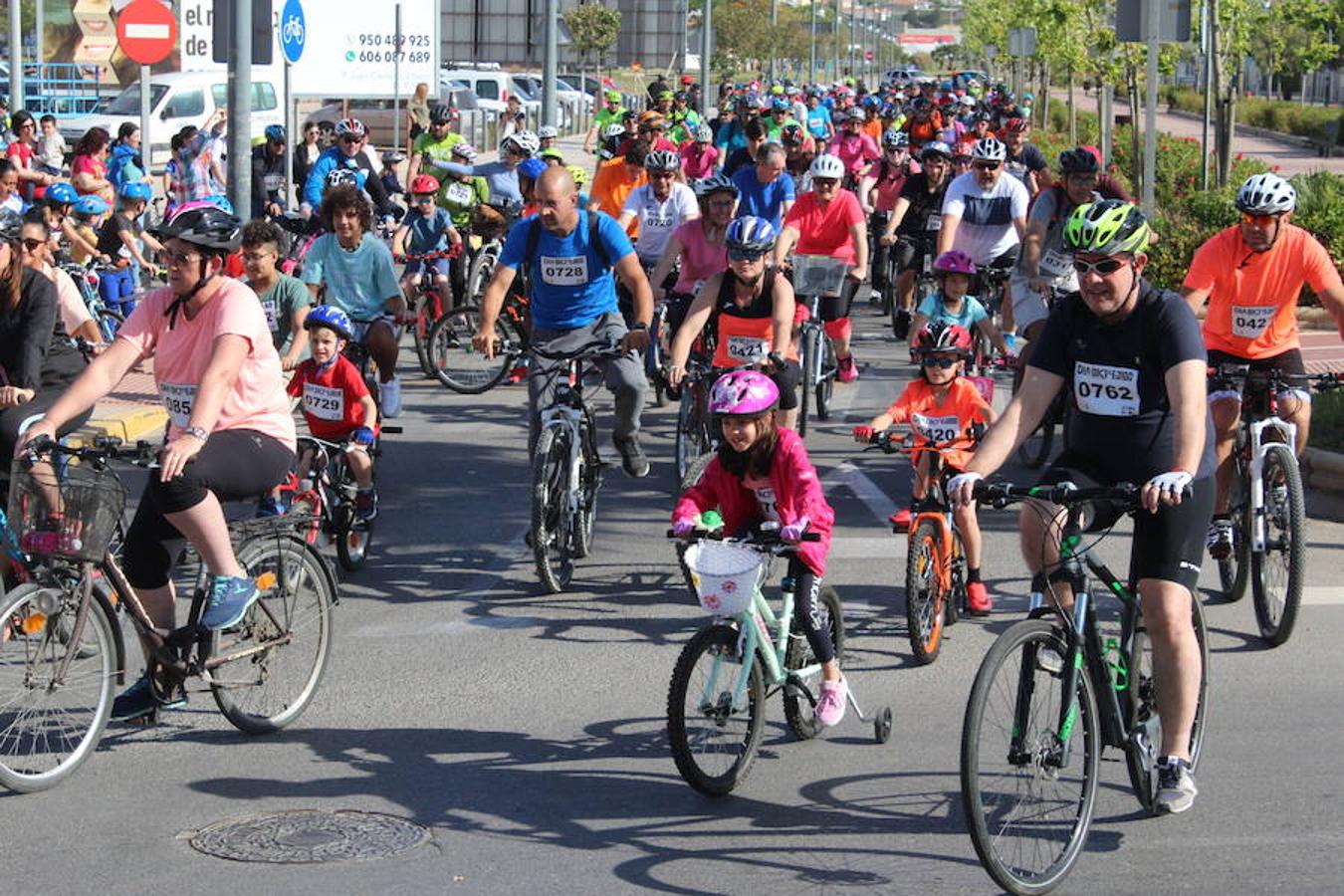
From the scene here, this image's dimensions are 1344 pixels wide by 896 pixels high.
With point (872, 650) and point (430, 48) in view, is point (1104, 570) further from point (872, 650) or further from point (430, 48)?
point (430, 48)

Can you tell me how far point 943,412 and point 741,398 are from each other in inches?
102

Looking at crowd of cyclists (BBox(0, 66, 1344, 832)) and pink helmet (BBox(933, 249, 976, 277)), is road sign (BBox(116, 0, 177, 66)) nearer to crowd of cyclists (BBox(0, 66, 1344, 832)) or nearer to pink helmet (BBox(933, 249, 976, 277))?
crowd of cyclists (BBox(0, 66, 1344, 832))

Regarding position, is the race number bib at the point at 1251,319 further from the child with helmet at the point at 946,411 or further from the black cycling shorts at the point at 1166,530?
the black cycling shorts at the point at 1166,530

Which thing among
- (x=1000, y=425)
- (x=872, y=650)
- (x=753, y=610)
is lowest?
(x=872, y=650)

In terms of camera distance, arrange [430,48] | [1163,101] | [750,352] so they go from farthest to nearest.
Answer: [1163,101]
[430,48]
[750,352]

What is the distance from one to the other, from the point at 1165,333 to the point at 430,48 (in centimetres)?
2911

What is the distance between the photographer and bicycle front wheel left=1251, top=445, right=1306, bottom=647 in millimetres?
8812

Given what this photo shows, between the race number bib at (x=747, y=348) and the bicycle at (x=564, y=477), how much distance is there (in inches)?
28.8

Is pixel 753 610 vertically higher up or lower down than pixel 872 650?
higher up

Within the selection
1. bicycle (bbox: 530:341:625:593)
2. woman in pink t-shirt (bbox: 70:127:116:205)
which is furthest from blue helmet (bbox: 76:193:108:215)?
bicycle (bbox: 530:341:625:593)

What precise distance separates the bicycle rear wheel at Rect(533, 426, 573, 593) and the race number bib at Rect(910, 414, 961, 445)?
175 cm

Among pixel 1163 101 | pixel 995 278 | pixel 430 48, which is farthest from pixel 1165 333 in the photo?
pixel 1163 101

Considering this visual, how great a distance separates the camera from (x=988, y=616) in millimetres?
9508

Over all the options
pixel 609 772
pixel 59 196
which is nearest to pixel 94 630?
pixel 609 772
